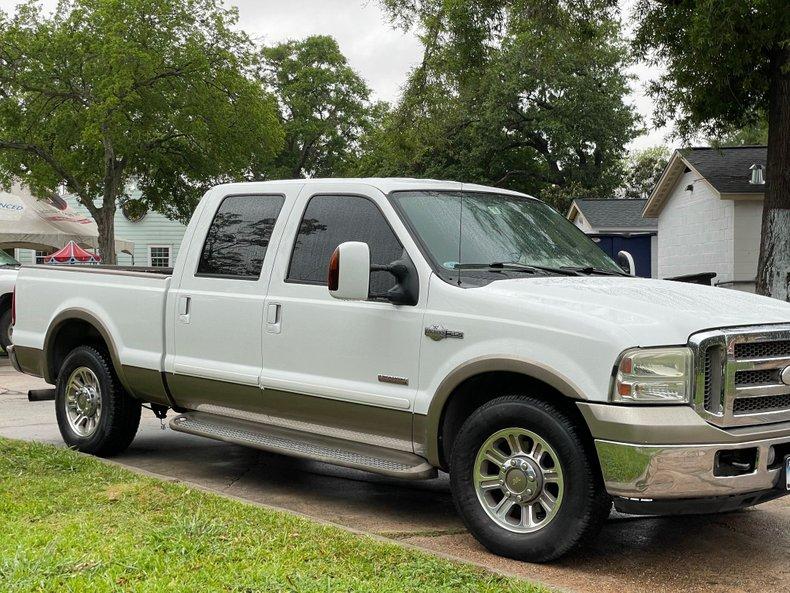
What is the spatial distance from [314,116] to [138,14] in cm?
2660

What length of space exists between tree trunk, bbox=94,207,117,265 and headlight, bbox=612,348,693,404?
2655 centimetres

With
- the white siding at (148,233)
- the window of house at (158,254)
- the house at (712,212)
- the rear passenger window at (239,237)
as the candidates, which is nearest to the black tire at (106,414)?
the rear passenger window at (239,237)

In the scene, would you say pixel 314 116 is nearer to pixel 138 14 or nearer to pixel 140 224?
pixel 140 224

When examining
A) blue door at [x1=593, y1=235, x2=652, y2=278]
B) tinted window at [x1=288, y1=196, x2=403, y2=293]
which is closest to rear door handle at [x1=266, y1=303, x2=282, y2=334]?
tinted window at [x1=288, y1=196, x2=403, y2=293]

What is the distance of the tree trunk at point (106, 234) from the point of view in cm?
2981

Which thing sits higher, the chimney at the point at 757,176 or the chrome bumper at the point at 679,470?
the chimney at the point at 757,176

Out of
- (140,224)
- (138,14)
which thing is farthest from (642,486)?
(140,224)

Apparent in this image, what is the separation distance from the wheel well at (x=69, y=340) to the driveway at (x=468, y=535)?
0.82m

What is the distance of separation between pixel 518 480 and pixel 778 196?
14899 mm

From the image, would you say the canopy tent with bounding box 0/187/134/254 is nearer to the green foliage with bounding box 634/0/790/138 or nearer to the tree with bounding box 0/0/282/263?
the tree with bounding box 0/0/282/263

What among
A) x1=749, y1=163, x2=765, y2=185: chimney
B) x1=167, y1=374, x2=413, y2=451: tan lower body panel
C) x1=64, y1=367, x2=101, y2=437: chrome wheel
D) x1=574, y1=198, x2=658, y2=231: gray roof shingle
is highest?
x1=749, y1=163, x2=765, y2=185: chimney

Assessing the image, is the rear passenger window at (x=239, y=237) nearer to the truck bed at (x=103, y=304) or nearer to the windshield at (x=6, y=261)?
the truck bed at (x=103, y=304)

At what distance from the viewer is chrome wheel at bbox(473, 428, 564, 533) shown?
518 cm

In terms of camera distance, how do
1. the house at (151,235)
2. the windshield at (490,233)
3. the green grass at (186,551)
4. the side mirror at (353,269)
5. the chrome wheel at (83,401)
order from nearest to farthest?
the green grass at (186,551)
the side mirror at (353,269)
the windshield at (490,233)
the chrome wheel at (83,401)
the house at (151,235)
